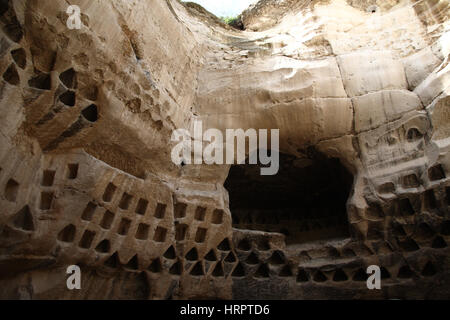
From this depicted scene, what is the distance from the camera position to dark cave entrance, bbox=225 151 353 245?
8.30m

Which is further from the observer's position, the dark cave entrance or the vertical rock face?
the dark cave entrance

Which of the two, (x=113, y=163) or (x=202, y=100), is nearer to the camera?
(x=113, y=163)

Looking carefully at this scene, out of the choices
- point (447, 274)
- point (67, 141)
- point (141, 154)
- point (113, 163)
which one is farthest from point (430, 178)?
point (67, 141)

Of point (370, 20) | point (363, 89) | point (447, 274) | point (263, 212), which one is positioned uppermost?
point (370, 20)

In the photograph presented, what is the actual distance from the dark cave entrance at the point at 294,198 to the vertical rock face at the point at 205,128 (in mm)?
402

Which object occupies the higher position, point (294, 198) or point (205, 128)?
point (205, 128)

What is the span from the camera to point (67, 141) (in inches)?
161

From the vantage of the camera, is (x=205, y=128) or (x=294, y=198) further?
(x=294, y=198)

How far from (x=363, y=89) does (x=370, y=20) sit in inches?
85.4

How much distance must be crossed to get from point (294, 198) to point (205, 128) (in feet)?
13.7

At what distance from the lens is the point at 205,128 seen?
6254 millimetres

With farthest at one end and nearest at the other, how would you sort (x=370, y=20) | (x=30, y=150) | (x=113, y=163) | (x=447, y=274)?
(x=370, y=20), (x=447, y=274), (x=113, y=163), (x=30, y=150)

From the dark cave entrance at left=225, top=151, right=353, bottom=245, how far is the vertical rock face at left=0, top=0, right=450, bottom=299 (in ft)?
1.32
